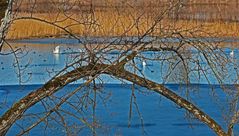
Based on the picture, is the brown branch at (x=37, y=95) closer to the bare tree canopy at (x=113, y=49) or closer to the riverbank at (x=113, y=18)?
the bare tree canopy at (x=113, y=49)

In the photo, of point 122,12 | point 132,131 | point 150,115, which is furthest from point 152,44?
point 150,115

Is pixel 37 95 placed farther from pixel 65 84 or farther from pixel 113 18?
pixel 113 18

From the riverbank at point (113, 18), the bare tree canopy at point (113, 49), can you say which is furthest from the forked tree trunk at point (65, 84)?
the riverbank at point (113, 18)

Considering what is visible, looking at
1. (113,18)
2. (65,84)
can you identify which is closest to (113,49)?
(65,84)

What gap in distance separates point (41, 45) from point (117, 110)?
9333 mm

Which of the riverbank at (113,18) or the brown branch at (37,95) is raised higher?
the riverbank at (113,18)

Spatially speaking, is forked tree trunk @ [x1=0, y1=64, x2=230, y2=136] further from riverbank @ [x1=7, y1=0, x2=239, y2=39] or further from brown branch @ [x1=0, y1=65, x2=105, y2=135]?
riverbank @ [x1=7, y1=0, x2=239, y2=39]

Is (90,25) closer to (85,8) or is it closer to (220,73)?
(85,8)

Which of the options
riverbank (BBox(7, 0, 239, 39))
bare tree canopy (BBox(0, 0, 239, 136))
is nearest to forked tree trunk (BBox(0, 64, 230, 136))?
bare tree canopy (BBox(0, 0, 239, 136))

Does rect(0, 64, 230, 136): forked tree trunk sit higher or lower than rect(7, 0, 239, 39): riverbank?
lower

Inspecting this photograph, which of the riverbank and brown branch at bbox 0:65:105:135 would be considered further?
the riverbank

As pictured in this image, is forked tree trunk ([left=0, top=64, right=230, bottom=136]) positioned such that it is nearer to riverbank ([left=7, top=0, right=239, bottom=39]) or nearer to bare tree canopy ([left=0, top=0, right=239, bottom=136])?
bare tree canopy ([left=0, top=0, right=239, bottom=136])

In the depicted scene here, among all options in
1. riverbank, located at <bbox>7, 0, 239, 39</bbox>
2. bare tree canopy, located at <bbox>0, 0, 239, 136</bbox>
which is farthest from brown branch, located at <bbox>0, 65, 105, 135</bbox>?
riverbank, located at <bbox>7, 0, 239, 39</bbox>

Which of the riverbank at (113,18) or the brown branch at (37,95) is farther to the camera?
the riverbank at (113,18)
